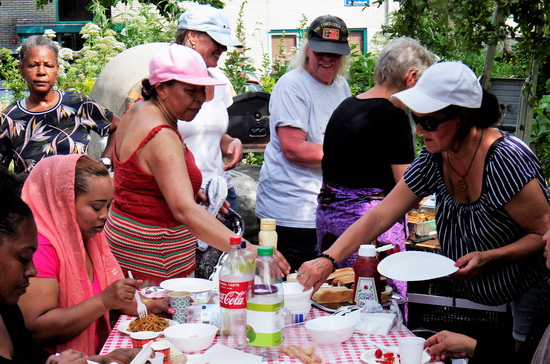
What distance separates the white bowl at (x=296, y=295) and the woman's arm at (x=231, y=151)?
1.65 m

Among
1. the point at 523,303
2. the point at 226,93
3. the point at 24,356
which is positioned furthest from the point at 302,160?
the point at 24,356

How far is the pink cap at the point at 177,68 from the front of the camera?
2.92m

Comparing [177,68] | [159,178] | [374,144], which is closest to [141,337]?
[159,178]

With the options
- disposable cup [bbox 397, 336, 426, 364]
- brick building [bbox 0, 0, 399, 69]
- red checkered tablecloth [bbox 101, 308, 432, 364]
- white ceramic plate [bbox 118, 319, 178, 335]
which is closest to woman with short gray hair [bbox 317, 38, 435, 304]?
red checkered tablecloth [bbox 101, 308, 432, 364]

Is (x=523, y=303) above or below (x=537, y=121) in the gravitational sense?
below

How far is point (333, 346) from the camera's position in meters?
2.32

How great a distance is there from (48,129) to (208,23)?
1.27m

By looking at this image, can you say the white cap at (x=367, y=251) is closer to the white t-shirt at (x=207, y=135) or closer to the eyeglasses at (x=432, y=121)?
the eyeglasses at (x=432, y=121)

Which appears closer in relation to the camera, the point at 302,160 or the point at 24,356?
the point at 24,356

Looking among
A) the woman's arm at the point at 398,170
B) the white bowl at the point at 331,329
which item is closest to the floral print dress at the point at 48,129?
the woman's arm at the point at 398,170

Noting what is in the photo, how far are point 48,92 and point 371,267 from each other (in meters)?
2.67

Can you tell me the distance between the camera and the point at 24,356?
2072 millimetres

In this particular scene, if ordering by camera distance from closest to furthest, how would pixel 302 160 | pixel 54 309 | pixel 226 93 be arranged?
pixel 54 309, pixel 302 160, pixel 226 93

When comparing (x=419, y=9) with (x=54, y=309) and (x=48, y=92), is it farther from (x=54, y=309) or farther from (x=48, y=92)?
(x=54, y=309)
